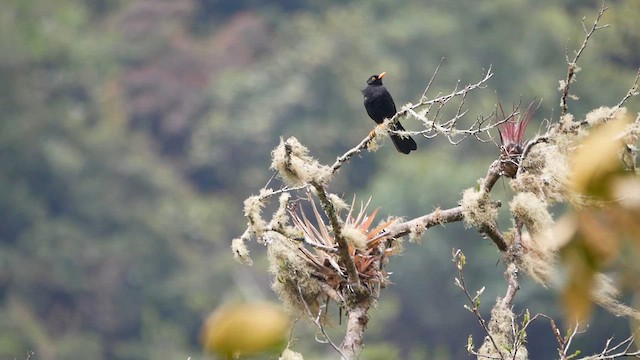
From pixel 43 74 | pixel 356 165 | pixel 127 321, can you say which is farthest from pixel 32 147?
pixel 356 165

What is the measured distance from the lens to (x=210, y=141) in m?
32.3

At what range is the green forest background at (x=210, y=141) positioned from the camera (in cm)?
2698

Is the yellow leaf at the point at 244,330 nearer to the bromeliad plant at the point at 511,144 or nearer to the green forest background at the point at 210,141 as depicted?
the bromeliad plant at the point at 511,144

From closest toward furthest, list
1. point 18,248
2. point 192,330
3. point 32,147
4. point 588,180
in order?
point 588,180 → point 192,330 → point 18,248 → point 32,147

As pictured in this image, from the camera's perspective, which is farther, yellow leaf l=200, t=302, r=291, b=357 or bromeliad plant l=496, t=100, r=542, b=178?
bromeliad plant l=496, t=100, r=542, b=178

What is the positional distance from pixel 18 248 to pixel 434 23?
14.6 meters

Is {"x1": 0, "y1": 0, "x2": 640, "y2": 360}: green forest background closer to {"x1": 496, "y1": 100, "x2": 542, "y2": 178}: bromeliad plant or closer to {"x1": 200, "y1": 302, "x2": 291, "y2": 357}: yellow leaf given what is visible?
{"x1": 496, "y1": 100, "x2": 542, "y2": 178}: bromeliad plant

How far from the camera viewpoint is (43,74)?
33.9m

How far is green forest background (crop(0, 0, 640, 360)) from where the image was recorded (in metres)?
27.0

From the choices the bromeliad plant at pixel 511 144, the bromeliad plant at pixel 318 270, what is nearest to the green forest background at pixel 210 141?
the bromeliad plant at pixel 318 270

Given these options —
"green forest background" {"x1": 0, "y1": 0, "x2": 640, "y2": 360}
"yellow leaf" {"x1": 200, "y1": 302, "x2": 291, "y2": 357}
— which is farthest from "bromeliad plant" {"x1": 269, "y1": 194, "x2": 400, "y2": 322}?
"green forest background" {"x1": 0, "y1": 0, "x2": 640, "y2": 360}

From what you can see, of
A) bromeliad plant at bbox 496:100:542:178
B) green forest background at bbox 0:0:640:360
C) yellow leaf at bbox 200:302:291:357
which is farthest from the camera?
green forest background at bbox 0:0:640:360

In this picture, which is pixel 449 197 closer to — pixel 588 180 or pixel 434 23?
pixel 434 23

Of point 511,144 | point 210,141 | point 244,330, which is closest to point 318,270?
point 511,144
